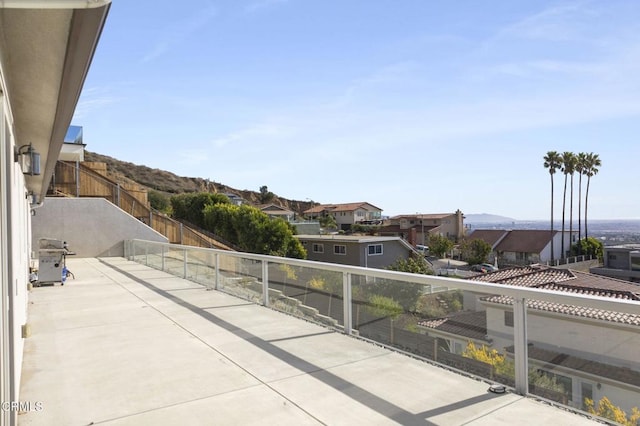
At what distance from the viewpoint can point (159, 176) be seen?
9419 centimetres

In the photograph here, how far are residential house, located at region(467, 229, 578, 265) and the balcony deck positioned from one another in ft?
180

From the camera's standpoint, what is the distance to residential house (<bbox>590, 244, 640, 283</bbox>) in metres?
43.2

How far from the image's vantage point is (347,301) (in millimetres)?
5805

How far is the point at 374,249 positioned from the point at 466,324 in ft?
114

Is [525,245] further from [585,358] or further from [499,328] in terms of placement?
[585,358]

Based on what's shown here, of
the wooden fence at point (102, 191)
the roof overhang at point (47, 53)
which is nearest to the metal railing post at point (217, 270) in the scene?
the roof overhang at point (47, 53)

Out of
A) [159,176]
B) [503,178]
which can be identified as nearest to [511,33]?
[503,178]

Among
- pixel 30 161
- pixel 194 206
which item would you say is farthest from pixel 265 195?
pixel 30 161

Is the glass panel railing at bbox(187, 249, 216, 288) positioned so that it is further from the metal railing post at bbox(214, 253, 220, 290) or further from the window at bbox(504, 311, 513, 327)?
the window at bbox(504, 311, 513, 327)

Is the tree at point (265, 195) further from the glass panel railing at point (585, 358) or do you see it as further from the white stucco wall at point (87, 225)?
the glass panel railing at point (585, 358)

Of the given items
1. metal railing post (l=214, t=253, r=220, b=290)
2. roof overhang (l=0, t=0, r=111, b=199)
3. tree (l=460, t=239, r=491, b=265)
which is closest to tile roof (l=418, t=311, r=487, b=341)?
roof overhang (l=0, t=0, r=111, b=199)

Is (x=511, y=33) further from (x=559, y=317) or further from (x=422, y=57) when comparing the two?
(x=559, y=317)

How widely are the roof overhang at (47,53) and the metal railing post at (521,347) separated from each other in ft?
12.4

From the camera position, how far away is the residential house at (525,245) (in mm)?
54188
